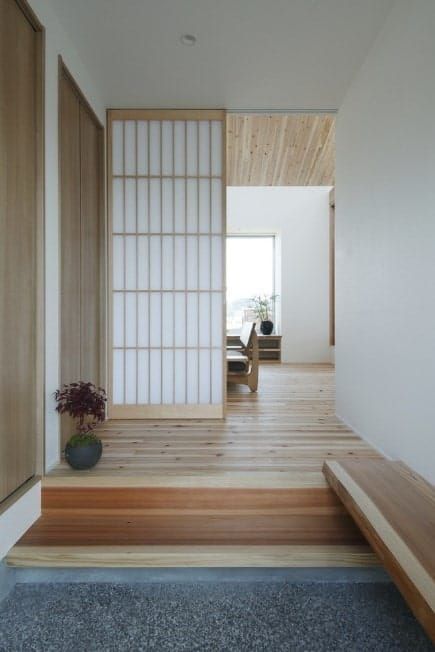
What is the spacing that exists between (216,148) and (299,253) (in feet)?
12.6

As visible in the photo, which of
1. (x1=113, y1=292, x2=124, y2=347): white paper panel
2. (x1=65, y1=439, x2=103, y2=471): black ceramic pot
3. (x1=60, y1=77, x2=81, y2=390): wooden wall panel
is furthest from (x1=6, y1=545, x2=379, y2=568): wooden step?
(x1=113, y1=292, x2=124, y2=347): white paper panel

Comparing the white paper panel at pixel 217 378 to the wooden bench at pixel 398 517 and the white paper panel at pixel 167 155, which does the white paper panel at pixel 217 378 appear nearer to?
the wooden bench at pixel 398 517

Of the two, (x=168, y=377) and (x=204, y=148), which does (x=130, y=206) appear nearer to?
(x=204, y=148)

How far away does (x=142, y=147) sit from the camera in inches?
127

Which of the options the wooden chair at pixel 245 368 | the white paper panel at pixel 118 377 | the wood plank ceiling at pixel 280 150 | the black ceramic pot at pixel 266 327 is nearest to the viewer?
the white paper panel at pixel 118 377

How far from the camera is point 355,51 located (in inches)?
97.1

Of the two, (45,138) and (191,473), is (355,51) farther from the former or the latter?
(191,473)

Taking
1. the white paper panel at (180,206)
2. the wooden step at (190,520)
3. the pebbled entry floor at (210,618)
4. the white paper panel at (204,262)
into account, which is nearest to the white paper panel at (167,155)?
the white paper panel at (180,206)

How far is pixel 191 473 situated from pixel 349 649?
3.01ft

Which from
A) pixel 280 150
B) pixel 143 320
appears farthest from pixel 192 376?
pixel 280 150

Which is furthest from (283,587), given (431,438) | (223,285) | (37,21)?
(37,21)

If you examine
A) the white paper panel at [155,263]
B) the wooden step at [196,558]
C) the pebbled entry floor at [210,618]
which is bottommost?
the pebbled entry floor at [210,618]

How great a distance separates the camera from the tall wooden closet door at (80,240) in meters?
2.32

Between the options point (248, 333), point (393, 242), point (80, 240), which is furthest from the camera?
point (248, 333)
